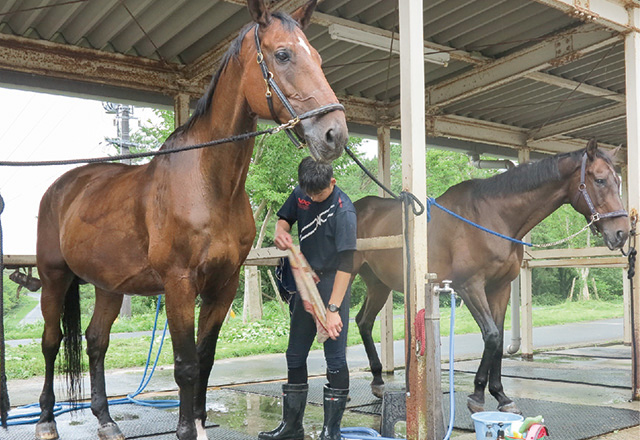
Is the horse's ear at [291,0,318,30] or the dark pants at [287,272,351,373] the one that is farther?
the dark pants at [287,272,351,373]

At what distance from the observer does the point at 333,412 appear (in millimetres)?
3443

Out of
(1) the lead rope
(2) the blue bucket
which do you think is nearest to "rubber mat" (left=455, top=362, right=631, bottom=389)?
(1) the lead rope

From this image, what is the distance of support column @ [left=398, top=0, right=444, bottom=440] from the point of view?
3.48 meters

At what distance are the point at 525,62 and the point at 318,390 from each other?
13.1 ft

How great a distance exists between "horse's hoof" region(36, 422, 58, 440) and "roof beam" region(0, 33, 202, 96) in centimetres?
309

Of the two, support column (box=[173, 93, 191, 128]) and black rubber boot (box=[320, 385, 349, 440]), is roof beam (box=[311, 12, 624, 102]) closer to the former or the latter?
support column (box=[173, 93, 191, 128])

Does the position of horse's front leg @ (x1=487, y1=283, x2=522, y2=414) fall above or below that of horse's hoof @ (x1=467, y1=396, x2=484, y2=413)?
above

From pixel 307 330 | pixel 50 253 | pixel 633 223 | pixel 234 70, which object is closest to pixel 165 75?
pixel 50 253

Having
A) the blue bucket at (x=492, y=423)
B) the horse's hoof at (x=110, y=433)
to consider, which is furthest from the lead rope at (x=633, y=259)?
the horse's hoof at (x=110, y=433)

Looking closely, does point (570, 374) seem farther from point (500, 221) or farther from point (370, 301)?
point (500, 221)

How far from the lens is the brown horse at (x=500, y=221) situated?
16.5ft

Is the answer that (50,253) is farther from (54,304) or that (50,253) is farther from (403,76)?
(403,76)

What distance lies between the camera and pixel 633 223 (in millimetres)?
5309

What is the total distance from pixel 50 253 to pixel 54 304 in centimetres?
37
